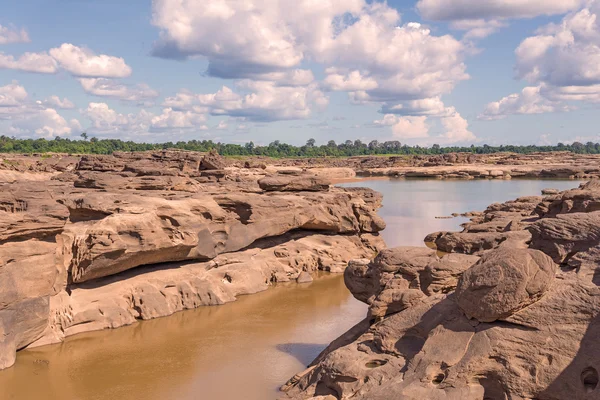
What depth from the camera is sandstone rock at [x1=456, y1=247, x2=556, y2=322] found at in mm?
10500

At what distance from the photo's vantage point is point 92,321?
19.3 meters

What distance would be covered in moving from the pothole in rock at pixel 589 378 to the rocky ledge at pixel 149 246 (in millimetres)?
14718

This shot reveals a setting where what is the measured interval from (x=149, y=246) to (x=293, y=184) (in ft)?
40.9

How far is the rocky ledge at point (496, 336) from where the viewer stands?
10.3m

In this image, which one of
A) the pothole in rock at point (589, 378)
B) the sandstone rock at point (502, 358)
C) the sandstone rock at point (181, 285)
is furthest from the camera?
the sandstone rock at point (181, 285)

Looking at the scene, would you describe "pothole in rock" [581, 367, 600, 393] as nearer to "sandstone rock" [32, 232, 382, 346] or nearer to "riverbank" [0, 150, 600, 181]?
"sandstone rock" [32, 232, 382, 346]

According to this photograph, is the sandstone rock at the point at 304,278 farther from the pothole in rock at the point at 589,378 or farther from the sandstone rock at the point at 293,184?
the pothole in rock at the point at 589,378

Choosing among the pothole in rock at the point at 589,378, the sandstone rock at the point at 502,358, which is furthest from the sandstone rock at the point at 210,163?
the pothole in rock at the point at 589,378

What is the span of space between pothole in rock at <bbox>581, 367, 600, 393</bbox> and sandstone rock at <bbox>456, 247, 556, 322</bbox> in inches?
59.7

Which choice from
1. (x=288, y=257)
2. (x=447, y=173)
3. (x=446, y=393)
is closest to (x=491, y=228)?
(x=288, y=257)

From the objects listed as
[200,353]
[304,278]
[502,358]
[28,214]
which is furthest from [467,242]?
[28,214]

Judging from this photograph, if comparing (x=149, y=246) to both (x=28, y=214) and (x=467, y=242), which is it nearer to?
(x=28, y=214)

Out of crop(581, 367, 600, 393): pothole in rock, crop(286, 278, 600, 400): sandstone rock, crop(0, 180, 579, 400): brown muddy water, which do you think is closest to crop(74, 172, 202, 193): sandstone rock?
crop(0, 180, 579, 400): brown muddy water

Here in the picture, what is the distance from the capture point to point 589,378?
10031 millimetres
